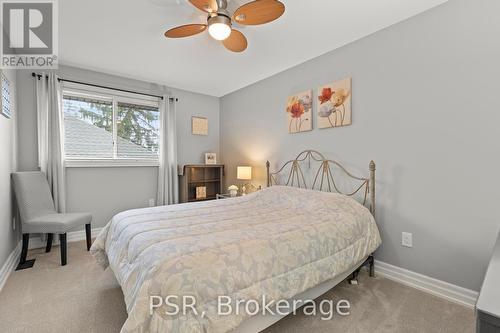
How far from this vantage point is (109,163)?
3615mm

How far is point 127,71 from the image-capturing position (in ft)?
11.5

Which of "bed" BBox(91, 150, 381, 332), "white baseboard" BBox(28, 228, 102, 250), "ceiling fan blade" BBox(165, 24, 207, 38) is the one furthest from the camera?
"white baseboard" BBox(28, 228, 102, 250)

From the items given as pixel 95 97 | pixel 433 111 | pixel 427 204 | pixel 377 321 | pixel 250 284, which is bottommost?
pixel 377 321

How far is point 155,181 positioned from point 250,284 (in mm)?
3242

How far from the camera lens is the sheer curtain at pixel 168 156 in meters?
4.01

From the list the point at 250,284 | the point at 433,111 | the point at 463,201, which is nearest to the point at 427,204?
the point at 463,201

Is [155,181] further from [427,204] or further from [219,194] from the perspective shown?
[427,204]

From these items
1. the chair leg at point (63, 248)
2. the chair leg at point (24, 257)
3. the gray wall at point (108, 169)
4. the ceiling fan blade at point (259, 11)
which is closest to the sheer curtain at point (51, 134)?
the gray wall at point (108, 169)

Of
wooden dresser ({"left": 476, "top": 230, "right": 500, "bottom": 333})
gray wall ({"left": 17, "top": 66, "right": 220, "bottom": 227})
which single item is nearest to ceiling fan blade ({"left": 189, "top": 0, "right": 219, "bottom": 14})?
wooden dresser ({"left": 476, "top": 230, "right": 500, "bottom": 333})

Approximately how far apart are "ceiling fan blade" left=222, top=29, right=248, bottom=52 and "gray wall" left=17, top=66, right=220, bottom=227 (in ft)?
7.18

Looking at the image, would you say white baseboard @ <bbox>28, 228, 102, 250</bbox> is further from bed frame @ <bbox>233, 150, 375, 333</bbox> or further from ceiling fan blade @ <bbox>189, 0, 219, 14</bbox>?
ceiling fan blade @ <bbox>189, 0, 219, 14</bbox>

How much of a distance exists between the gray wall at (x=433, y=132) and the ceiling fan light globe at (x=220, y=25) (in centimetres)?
147

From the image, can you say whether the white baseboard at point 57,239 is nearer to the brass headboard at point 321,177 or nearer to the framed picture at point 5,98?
the framed picture at point 5,98

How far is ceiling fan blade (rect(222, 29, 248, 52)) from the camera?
2.15m
